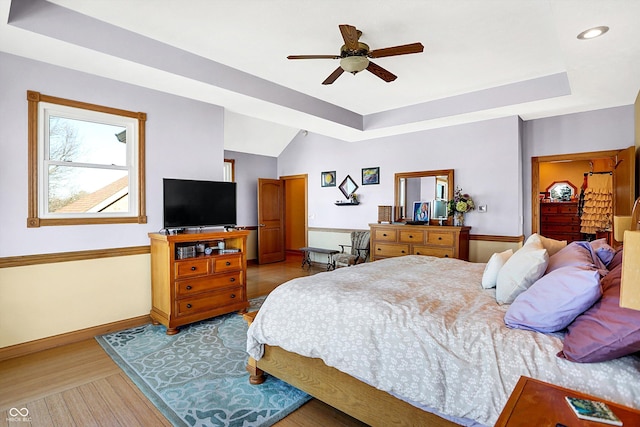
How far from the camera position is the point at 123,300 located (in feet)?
11.9

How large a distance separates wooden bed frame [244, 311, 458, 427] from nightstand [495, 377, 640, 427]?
0.59 m

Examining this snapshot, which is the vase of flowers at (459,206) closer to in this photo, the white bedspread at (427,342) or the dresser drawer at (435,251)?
the dresser drawer at (435,251)

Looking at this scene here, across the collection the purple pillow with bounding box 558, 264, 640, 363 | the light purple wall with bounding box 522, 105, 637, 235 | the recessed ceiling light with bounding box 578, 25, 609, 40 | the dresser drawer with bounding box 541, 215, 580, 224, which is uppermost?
the recessed ceiling light with bounding box 578, 25, 609, 40

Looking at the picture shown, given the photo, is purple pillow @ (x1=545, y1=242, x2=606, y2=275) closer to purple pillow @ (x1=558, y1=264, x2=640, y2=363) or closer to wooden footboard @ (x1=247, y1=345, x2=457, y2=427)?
Answer: purple pillow @ (x1=558, y1=264, x2=640, y2=363)

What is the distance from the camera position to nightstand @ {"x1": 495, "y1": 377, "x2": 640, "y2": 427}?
3.16ft

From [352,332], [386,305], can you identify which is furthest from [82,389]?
[386,305]

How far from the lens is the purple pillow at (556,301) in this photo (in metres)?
1.45

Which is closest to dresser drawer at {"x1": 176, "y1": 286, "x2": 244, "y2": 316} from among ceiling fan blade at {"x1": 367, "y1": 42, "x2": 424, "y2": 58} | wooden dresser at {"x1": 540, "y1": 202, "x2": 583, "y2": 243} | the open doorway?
ceiling fan blade at {"x1": 367, "y1": 42, "x2": 424, "y2": 58}

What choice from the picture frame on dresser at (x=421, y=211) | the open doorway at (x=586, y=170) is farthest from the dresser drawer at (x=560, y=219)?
the picture frame on dresser at (x=421, y=211)

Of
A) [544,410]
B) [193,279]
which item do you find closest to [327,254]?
[193,279]

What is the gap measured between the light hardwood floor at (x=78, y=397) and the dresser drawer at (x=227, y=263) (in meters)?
1.30

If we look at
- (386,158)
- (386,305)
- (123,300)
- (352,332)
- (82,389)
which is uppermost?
(386,158)

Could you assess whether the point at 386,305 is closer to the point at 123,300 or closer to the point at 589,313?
the point at 589,313

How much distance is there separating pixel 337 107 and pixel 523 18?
282cm
